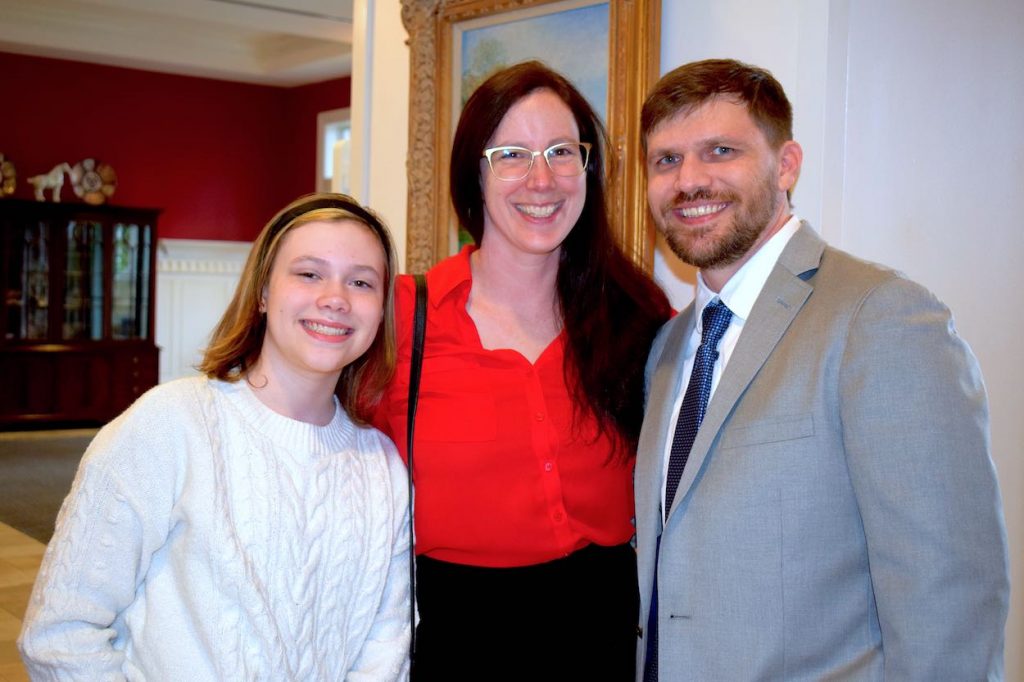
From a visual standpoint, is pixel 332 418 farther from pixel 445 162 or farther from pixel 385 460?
pixel 445 162

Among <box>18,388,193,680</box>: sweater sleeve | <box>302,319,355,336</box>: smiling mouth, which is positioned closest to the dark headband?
<box>302,319,355,336</box>: smiling mouth

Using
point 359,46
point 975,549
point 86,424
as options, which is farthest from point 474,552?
point 86,424

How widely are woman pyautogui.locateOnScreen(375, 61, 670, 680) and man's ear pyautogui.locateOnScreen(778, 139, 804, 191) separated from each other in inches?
20.5

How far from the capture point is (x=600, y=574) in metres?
2.00

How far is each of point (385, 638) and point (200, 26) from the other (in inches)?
386

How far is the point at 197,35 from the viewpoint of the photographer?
10430 millimetres

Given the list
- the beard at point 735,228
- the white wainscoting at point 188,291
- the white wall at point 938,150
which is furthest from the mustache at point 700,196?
the white wainscoting at point 188,291

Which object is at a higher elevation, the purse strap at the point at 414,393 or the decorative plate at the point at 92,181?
the decorative plate at the point at 92,181

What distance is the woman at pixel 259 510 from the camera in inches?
64.5

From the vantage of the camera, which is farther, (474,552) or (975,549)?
(474,552)

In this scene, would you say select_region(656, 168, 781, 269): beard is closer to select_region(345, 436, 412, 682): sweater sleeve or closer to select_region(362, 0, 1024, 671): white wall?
select_region(345, 436, 412, 682): sweater sleeve

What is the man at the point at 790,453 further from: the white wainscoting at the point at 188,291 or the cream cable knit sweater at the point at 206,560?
the white wainscoting at the point at 188,291

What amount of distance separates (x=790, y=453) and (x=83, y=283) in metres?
9.99

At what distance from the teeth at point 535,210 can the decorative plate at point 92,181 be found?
9273 mm
